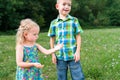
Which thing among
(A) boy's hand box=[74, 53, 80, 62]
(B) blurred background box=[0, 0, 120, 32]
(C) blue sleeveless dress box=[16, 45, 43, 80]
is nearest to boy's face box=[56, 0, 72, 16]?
(A) boy's hand box=[74, 53, 80, 62]

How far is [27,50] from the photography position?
20.6 ft

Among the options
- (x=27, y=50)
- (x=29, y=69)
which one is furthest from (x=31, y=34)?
(x=29, y=69)

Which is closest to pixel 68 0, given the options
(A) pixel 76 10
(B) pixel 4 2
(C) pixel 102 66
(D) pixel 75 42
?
(D) pixel 75 42

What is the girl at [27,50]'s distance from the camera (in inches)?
243

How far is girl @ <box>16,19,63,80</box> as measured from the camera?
20.3 feet

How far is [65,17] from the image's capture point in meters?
7.05

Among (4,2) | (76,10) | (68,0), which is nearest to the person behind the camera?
(68,0)

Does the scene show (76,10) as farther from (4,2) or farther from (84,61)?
(84,61)

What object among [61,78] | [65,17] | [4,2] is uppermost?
[4,2]

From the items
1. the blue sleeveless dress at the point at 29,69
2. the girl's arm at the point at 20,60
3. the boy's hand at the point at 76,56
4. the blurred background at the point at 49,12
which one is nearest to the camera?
the girl's arm at the point at 20,60

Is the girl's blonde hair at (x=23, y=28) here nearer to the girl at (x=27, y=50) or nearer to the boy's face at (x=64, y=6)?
the girl at (x=27, y=50)

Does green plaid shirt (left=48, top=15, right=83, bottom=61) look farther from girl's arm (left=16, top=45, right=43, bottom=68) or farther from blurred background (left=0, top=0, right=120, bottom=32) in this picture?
blurred background (left=0, top=0, right=120, bottom=32)

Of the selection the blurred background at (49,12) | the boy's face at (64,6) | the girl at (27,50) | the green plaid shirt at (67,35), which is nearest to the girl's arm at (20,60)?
the girl at (27,50)

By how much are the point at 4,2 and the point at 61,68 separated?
→ 54.6m
